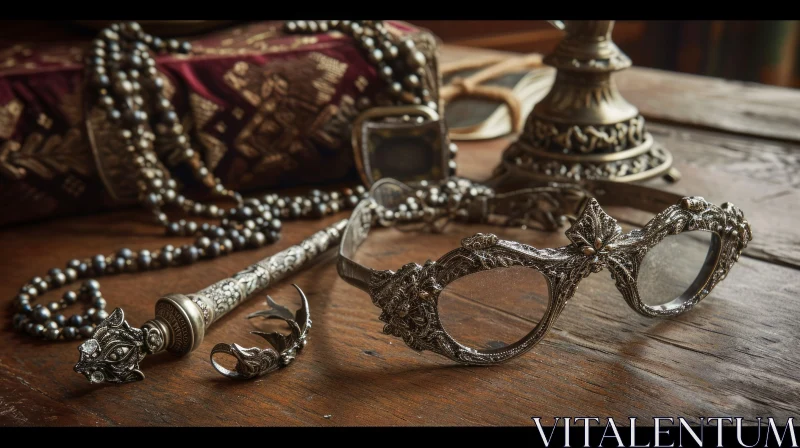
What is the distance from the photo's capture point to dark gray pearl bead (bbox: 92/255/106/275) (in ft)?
3.12

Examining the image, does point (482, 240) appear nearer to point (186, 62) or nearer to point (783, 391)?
point (783, 391)

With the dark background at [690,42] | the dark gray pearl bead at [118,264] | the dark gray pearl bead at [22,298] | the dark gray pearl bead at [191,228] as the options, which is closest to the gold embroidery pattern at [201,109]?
the dark gray pearl bead at [191,228]

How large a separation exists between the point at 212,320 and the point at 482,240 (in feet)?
0.94

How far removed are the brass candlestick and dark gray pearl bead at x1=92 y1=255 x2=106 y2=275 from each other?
57 cm

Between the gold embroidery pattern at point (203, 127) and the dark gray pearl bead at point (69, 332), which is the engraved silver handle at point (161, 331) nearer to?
the dark gray pearl bead at point (69, 332)

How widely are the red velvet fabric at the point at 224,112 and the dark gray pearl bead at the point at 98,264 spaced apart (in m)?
0.18

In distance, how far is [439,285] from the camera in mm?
715

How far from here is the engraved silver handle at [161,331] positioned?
69cm

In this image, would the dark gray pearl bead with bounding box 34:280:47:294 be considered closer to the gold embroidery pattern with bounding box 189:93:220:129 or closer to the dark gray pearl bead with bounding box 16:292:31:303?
the dark gray pearl bead with bounding box 16:292:31:303

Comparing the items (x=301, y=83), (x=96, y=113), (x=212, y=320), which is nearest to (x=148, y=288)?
(x=212, y=320)

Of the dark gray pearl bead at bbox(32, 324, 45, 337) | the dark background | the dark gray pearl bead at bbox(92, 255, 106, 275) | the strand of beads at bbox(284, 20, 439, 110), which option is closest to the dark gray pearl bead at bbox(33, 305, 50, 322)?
the dark gray pearl bead at bbox(32, 324, 45, 337)

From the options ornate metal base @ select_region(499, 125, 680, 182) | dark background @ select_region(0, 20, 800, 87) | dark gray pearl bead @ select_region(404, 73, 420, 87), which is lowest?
dark background @ select_region(0, 20, 800, 87)

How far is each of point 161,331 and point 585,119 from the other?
0.65 metres

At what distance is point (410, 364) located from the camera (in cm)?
76
